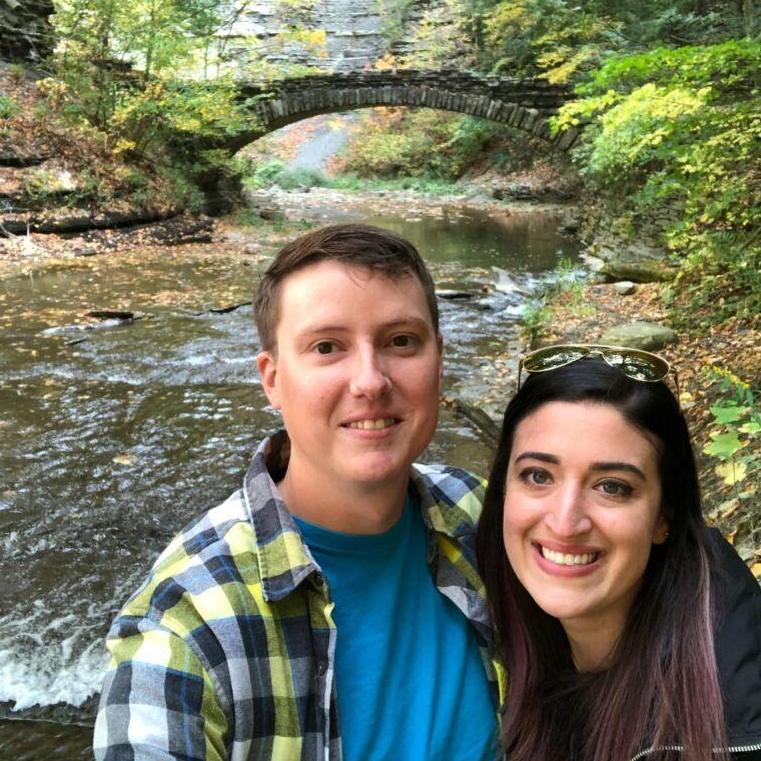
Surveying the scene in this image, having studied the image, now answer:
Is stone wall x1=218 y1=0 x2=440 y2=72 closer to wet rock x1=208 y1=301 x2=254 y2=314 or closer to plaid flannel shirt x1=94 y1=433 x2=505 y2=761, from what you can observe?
wet rock x1=208 y1=301 x2=254 y2=314

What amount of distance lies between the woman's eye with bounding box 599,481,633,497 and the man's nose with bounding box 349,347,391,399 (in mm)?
523

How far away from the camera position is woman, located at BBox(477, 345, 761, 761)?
1.54 meters

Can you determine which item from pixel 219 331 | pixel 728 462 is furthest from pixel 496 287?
pixel 728 462

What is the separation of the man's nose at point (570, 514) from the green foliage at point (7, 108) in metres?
16.4

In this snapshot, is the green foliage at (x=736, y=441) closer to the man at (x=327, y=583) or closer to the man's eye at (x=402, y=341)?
the man at (x=327, y=583)

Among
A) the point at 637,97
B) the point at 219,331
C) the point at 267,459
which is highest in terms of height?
the point at 637,97

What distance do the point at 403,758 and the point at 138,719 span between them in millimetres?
522

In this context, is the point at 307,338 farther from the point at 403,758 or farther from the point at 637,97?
the point at 637,97

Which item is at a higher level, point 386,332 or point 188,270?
point 386,332

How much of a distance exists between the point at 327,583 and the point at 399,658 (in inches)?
8.7

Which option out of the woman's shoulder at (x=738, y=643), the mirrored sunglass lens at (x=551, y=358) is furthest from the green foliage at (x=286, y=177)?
the woman's shoulder at (x=738, y=643)

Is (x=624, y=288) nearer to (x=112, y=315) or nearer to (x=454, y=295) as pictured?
(x=454, y=295)

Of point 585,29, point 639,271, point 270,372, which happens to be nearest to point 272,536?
point 270,372

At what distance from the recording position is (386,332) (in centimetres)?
155
